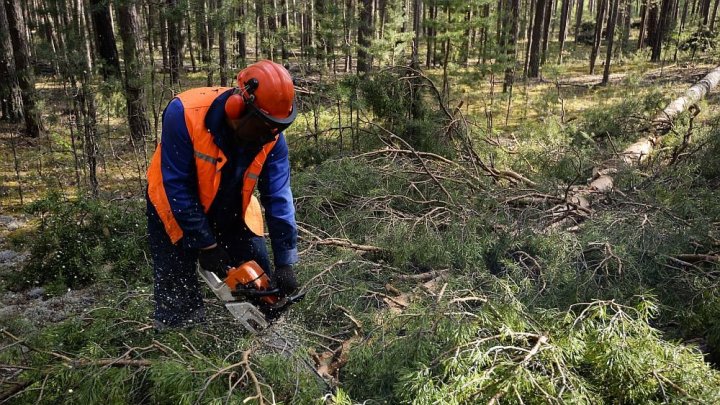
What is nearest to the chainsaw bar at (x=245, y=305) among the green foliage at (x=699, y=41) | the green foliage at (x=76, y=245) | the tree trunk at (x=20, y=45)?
the green foliage at (x=76, y=245)

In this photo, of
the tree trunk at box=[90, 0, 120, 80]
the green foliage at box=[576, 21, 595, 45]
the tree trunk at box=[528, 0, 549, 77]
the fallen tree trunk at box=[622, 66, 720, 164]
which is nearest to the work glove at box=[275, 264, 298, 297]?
the fallen tree trunk at box=[622, 66, 720, 164]

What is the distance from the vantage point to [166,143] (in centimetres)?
232

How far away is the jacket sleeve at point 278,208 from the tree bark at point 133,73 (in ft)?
14.3

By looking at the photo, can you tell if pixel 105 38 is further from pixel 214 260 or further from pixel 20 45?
pixel 214 260

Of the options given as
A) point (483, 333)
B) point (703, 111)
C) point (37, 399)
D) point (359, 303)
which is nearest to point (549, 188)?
point (359, 303)

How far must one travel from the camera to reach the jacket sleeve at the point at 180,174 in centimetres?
231

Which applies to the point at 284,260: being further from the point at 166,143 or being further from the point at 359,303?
the point at 166,143

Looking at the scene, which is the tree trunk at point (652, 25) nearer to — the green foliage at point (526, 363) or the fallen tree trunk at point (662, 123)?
the fallen tree trunk at point (662, 123)

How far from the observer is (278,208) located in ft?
8.68

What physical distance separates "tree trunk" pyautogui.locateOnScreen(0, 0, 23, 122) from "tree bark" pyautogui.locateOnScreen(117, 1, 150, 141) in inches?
84.7

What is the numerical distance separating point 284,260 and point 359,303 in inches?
22.1

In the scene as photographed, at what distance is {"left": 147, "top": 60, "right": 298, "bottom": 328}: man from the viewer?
2287mm

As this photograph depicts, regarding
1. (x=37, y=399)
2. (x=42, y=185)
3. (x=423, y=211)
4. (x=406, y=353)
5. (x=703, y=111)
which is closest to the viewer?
(x=37, y=399)

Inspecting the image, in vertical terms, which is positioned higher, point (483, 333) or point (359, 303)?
point (483, 333)
